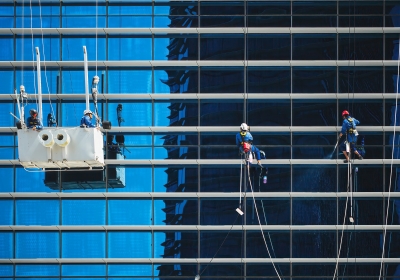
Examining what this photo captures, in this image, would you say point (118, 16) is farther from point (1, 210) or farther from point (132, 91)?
point (1, 210)

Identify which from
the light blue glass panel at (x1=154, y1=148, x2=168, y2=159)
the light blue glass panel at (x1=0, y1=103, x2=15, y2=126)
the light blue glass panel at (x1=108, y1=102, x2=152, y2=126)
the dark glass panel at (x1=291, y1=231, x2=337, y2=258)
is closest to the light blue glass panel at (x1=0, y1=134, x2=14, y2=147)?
the light blue glass panel at (x1=0, y1=103, x2=15, y2=126)

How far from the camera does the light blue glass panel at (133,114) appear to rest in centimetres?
6350

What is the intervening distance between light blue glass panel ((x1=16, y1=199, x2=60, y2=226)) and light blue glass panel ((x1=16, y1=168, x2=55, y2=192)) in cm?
41

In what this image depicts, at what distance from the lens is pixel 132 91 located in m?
63.7

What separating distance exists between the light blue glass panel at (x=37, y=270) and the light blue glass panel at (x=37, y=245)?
35 centimetres

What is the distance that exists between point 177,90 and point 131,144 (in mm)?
2653

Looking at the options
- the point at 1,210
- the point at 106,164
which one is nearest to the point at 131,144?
the point at 106,164

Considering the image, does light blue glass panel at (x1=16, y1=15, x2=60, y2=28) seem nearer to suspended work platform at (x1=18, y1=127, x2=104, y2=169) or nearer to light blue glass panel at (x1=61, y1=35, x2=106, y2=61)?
light blue glass panel at (x1=61, y1=35, x2=106, y2=61)

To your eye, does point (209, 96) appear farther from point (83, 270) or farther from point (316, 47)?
point (83, 270)

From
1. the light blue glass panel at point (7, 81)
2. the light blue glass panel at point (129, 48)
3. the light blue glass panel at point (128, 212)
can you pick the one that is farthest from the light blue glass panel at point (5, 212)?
the light blue glass panel at point (129, 48)

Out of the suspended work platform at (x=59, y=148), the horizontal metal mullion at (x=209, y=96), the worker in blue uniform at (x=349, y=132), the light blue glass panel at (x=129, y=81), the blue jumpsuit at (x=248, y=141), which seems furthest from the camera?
the light blue glass panel at (x=129, y=81)

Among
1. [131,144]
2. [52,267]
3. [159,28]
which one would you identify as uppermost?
[159,28]

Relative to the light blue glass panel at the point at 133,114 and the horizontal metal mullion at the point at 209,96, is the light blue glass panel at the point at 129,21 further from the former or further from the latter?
the light blue glass panel at the point at 133,114

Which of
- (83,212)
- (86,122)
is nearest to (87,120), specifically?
(86,122)
